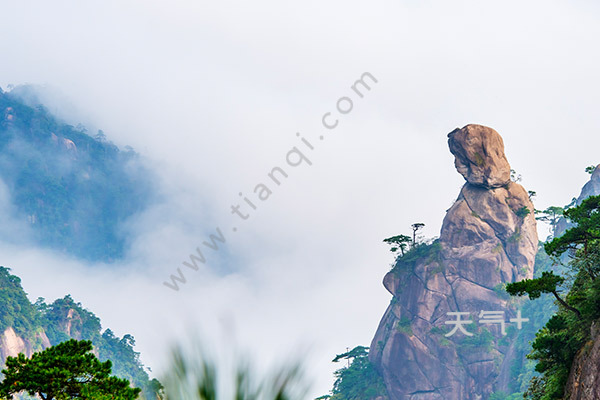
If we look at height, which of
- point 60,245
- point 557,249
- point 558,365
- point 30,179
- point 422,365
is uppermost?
point 30,179

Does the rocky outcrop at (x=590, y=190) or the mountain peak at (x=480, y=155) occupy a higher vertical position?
the mountain peak at (x=480, y=155)

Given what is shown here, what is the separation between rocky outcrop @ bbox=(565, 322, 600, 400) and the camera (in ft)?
41.3

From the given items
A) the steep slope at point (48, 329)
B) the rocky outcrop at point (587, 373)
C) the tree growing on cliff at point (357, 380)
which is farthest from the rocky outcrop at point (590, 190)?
the rocky outcrop at point (587, 373)

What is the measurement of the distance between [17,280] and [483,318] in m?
55.3

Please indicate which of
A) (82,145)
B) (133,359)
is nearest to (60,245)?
(82,145)

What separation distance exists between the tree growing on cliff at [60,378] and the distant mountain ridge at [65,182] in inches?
6498

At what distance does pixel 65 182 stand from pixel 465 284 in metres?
139

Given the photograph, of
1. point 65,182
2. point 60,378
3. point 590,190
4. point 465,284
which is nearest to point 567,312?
point 60,378

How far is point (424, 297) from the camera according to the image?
2019 inches

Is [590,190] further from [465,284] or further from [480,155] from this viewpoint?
[465,284]

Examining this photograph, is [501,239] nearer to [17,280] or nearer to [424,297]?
[424,297]

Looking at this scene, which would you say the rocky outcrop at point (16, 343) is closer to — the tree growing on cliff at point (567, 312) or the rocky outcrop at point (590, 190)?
the rocky outcrop at point (590, 190)

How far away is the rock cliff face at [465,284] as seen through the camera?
48.7 metres

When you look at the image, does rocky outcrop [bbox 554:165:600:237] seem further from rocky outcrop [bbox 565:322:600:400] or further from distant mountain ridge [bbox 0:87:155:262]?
distant mountain ridge [bbox 0:87:155:262]
